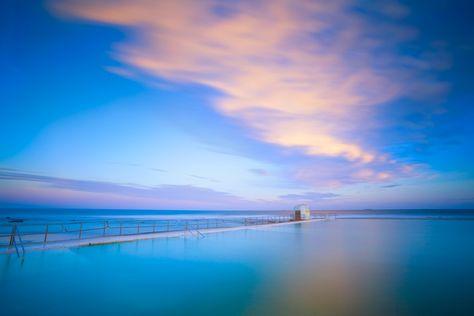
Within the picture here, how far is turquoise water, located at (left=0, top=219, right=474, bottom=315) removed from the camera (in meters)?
7.36

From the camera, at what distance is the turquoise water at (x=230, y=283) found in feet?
24.2

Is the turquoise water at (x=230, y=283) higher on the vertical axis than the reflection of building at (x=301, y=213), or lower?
lower

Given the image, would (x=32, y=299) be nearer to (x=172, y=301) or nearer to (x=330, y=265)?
(x=172, y=301)

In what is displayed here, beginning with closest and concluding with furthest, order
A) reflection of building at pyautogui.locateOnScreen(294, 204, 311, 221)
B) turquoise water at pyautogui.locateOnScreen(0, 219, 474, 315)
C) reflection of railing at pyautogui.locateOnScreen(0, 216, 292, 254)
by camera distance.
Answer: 1. turquoise water at pyautogui.locateOnScreen(0, 219, 474, 315)
2. reflection of railing at pyautogui.locateOnScreen(0, 216, 292, 254)
3. reflection of building at pyautogui.locateOnScreen(294, 204, 311, 221)

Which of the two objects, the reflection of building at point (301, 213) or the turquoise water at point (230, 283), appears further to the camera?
the reflection of building at point (301, 213)

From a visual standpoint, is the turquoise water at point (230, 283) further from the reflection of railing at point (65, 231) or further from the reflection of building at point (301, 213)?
the reflection of building at point (301, 213)

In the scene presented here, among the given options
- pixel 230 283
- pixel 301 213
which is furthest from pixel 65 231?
pixel 301 213

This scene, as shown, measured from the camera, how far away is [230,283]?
32.3 ft

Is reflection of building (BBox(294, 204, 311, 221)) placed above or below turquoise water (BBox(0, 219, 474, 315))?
above

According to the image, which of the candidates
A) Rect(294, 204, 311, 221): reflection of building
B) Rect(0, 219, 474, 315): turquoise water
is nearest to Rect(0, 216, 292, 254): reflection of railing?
Rect(0, 219, 474, 315): turquoise water

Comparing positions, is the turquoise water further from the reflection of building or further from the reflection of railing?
the reflection of building

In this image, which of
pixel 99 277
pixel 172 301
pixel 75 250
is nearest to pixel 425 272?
pixel 172 301

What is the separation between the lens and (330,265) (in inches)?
511

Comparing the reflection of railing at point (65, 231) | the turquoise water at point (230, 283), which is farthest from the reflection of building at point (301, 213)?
the turquoise water at point (230, 283)
